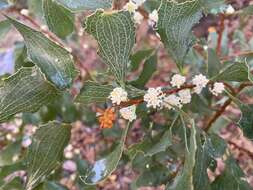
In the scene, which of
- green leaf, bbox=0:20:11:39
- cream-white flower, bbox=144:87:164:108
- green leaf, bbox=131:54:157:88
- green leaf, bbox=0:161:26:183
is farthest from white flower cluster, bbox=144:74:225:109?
green leaf, bbox=0:161:26:183

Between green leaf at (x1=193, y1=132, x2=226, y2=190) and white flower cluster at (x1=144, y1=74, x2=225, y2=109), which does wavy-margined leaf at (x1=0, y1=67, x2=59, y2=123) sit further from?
green leaf at (x1=193, y1=132, x2=226, y2=190)

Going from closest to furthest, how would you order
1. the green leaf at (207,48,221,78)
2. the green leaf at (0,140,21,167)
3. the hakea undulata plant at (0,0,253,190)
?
the hakea undulata plant at (0,0,253,190) < the green leaf at (207,48,221,78) < the green leaf at (0,140,21,167)

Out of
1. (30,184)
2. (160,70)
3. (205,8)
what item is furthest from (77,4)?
(160,70)

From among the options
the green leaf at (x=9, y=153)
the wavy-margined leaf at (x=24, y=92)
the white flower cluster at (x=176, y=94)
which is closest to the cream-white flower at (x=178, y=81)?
the white flower cluster at (x=176, y=94)

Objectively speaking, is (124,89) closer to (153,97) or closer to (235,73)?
(153,97)

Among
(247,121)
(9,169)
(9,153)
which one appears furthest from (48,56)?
(9,153)
